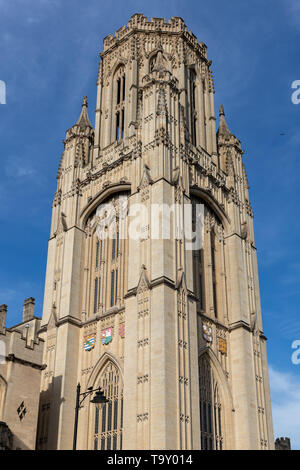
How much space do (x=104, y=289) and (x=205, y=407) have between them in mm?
9913

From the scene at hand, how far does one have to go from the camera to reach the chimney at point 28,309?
51562 millimetres

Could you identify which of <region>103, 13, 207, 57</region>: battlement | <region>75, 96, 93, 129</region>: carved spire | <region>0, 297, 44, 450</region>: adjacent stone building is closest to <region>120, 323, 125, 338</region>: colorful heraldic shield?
<region>0, 297, 44, 450</region>: adjacent stone building

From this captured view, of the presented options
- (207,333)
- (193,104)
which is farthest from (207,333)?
(193,104)

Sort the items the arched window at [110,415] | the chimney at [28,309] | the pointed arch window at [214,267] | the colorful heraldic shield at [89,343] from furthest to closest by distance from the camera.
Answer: the chimney at [28,309] < the pointed arch window at [214,267] < the colorful heraldic shield at [89,343] < the arched window at [110,415]

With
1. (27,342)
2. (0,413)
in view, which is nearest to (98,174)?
(27,342)

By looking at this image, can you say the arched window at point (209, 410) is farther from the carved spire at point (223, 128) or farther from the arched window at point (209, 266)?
the carved spire at point (223, 128)

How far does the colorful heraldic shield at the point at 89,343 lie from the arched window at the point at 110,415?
5.95 feet

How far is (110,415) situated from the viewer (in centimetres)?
3434

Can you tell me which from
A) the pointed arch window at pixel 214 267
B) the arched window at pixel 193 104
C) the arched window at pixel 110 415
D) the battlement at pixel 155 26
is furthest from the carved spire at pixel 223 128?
the arched window at pixel 110 415

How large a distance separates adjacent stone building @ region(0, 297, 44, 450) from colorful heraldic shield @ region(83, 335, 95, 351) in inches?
258

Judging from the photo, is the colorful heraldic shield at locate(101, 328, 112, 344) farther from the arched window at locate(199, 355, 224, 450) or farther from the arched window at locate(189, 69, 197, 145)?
the arched window at locate(189, 69, 197, 145)

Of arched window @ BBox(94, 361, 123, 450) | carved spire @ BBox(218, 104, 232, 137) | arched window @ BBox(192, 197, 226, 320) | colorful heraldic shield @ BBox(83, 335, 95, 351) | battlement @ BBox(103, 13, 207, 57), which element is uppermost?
battlement @ BBox(103, 13, 207, 57)

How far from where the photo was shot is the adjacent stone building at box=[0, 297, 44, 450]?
2856 centimetres

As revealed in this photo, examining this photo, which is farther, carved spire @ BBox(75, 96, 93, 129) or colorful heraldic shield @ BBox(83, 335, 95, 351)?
carved spire @ BBox(75, 96, 93, 129)
